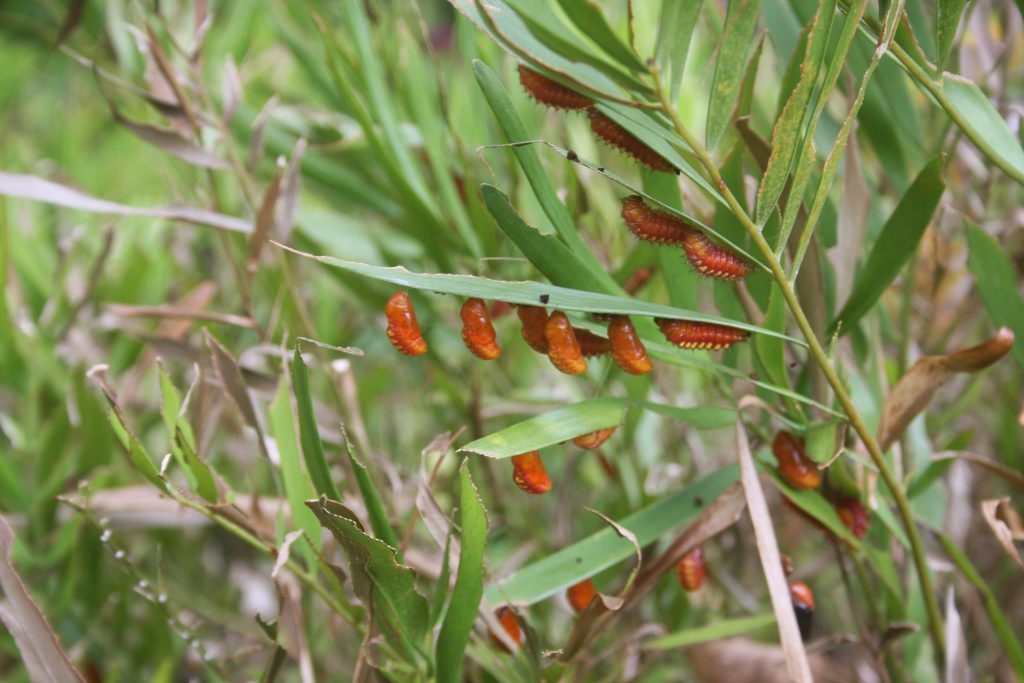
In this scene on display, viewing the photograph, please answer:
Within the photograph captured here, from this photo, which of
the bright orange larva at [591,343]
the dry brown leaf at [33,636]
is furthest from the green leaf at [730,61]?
the dry brown leaf at [33,636]

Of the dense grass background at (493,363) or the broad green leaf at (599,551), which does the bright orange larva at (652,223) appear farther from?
the broad green leaf at (599,551)

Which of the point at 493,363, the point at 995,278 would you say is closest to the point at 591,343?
the point at 995,278

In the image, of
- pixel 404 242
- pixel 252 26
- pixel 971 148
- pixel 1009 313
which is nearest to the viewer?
pixel 1009 313

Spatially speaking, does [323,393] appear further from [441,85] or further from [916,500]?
[916,500]

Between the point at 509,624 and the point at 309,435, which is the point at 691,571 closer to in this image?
the point at 509,624

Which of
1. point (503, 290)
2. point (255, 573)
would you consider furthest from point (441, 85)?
point (255, 573)

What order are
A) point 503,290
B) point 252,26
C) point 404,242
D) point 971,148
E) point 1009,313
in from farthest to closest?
point 252,26 < point 404,242 < point 971,148 < point 1009,313 < point 503,290

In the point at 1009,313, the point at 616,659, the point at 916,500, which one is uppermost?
the point at 1009,313
